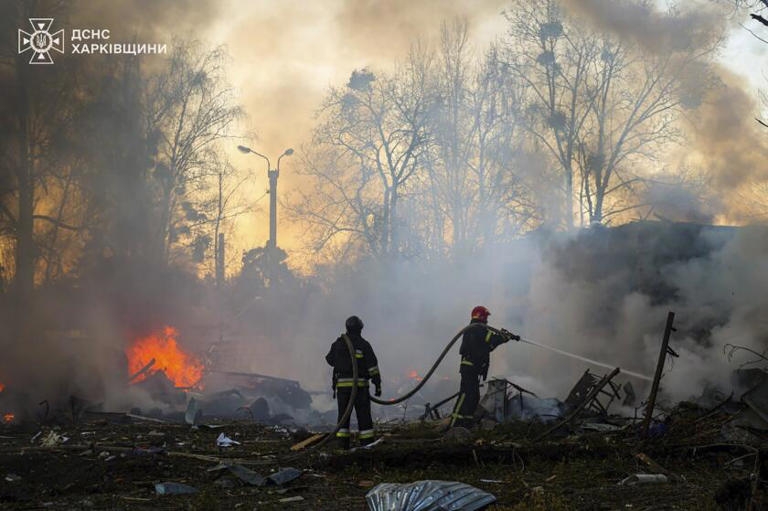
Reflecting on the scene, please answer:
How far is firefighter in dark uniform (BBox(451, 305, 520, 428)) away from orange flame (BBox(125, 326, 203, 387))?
407 inches

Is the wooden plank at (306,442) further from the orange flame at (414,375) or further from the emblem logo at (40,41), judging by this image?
the emblem logo at (40,41)

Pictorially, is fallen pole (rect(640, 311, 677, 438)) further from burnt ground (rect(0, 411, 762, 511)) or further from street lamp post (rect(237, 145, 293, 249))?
street lamp post (rect(237, 145, 293, 249))

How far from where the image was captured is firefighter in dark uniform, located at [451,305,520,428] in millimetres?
11156

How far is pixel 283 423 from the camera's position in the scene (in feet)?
48.8

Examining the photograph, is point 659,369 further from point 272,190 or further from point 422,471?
point 272,190

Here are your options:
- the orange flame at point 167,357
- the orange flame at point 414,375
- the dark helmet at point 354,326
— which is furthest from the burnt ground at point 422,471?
the orange flame at point 414,375

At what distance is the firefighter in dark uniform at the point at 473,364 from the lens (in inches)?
439

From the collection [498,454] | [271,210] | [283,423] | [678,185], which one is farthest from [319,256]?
[498,454]

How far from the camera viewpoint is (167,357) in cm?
2033

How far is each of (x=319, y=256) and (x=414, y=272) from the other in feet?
18.4

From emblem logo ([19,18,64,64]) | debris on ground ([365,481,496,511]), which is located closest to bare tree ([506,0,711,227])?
emblem logo ([19,18,64,64])

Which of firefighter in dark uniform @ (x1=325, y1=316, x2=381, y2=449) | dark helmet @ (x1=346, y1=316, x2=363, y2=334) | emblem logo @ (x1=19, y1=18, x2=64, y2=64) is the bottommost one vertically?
firefighter in dark uniform @ (x1=325, y1=316, x2=381, y2=449)

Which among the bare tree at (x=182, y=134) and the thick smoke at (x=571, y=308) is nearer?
the thick smoke at (x=571, y=308)

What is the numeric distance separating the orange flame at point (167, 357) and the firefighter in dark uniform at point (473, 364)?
10.3 meters
